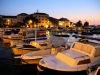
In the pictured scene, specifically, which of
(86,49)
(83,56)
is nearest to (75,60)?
(83,56)

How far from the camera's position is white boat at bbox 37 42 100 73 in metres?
11.6

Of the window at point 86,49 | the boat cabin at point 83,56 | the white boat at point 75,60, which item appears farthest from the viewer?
the window at point 86,49

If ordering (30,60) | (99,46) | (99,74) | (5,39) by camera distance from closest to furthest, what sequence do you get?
(99,74), (99,46), (30,60), (5,39)

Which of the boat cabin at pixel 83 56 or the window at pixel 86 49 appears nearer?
the boat cabin at pixel 83 56

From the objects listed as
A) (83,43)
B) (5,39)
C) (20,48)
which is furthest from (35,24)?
(83,43)

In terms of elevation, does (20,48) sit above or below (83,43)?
below

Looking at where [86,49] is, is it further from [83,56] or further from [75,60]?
[75,60]

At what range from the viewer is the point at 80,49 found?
13.9 metres

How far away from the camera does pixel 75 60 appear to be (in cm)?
1180

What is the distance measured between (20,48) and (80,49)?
10369mm

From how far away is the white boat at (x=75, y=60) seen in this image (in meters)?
11.6

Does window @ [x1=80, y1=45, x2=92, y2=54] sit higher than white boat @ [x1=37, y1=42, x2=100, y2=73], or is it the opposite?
window @ [x1=80, y1=45, x2=92, y2=54]

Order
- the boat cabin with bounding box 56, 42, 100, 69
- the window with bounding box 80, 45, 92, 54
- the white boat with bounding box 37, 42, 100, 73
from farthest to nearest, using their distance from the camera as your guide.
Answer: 1. the window with bounding box 80, 45, 92, 54
2. the boat cabin with bounding box 56, 42, 100, 69
3. the white boat with bounding box 37, 42, 100, 73

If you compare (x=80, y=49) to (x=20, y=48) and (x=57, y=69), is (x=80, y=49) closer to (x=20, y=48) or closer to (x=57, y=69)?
(x=57, y=69)
